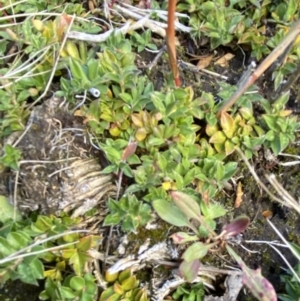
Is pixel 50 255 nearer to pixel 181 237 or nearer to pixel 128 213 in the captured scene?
pixel 128 213

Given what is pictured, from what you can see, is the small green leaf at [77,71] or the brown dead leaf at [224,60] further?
the brown dead leaf at [224,60]

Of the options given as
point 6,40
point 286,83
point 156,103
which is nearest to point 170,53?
point 156,103

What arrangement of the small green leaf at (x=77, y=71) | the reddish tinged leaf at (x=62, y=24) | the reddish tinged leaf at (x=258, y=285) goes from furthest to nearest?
the reddish tinged leaf at (x=62, y=24) < the small green leaf at (x=77, y=71) < the reddish tinged leaf at (x=258, y=285)

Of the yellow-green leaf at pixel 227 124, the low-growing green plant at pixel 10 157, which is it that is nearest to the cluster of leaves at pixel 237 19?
the yellow-green leaf at pixel 227 124

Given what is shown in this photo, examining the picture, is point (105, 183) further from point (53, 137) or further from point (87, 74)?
point (87, 74)

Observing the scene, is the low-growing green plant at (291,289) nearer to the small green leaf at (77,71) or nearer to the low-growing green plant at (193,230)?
the low-growing green plant at (193,230)

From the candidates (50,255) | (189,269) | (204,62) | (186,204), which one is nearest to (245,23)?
(204,62)
